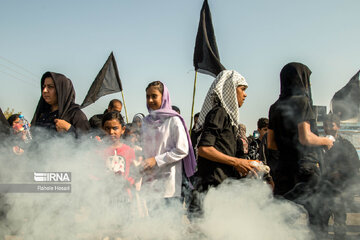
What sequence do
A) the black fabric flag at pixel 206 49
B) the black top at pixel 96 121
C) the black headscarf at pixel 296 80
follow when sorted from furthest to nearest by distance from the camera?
the black fabric flag at pixel 206 49
the black top at pixel 96 121
the black headscarf at pixel 296 80

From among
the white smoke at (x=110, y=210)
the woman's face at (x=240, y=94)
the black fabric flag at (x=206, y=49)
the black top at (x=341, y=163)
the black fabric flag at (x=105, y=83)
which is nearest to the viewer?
the white smoke at (x=110, y=210)

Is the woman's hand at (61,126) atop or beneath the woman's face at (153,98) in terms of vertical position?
beneath

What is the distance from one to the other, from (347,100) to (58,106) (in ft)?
10.6

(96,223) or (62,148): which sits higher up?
(62,148)

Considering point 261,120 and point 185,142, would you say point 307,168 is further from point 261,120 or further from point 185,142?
point 261,120

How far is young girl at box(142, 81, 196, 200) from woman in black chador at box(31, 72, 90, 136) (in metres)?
0.70

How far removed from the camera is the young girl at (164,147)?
3160mm

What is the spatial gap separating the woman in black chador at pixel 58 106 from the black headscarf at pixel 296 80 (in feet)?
6.77

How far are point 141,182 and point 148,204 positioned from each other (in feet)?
0.77

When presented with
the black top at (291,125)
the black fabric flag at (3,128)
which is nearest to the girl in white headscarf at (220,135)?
the black top at (291,125)

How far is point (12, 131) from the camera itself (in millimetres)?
3266

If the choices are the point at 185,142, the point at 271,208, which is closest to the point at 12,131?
the point at 185,142

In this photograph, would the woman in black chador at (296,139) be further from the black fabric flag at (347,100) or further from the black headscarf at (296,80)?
the black fabric flag at (347,100)

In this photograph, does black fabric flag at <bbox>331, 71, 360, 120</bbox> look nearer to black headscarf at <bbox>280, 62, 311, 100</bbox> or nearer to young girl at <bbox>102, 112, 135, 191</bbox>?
black headscarf at <bbox>280, 62, 311, 100</bbox>
